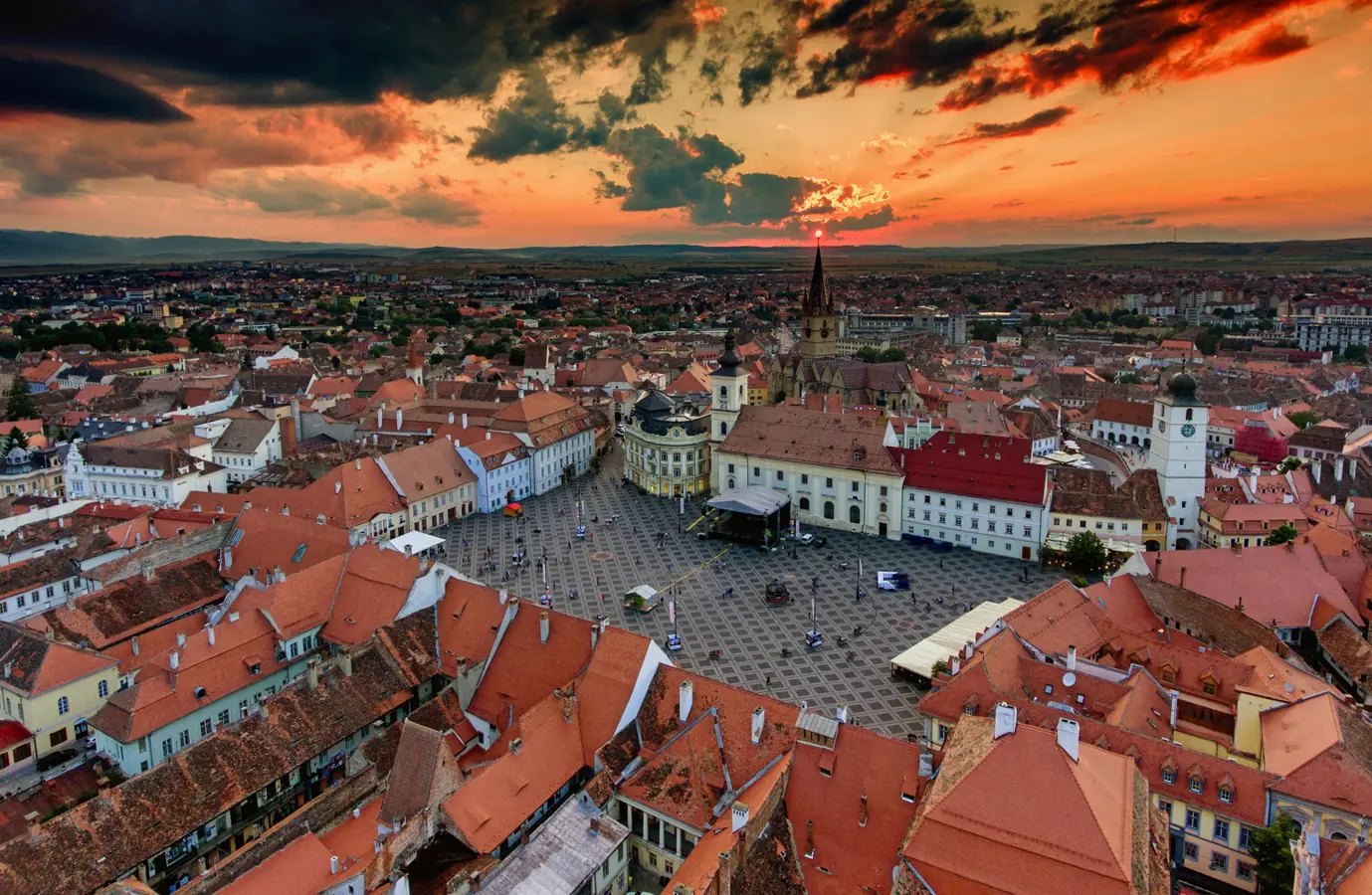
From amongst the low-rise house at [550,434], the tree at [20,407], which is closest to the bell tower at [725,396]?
the low-rise house at [550,434]

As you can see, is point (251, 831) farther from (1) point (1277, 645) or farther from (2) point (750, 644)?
(1) point (1277, 645)

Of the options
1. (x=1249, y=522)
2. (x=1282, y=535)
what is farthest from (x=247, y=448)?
(x=1282, y=535)

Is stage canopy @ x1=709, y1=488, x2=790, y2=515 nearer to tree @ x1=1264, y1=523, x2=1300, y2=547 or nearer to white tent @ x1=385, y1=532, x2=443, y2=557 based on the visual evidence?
white tent @ x1=385, y1=532, x2=443, y2=557

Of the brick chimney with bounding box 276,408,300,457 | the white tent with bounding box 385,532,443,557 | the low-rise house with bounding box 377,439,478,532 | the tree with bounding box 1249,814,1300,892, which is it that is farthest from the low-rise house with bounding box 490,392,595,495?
the tree with bounding box 1249,814,1300,892

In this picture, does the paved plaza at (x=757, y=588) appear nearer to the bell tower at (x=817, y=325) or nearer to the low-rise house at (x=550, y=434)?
the low-rise house at (x=550, y=434)

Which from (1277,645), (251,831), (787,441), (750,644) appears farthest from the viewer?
(787,441)

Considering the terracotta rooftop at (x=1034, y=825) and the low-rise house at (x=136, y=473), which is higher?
the terracotta rooftop at (x=1034, y=825)

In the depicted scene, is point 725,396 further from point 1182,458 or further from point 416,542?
point 1182,458

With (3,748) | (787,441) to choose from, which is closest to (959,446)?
(787,441)
